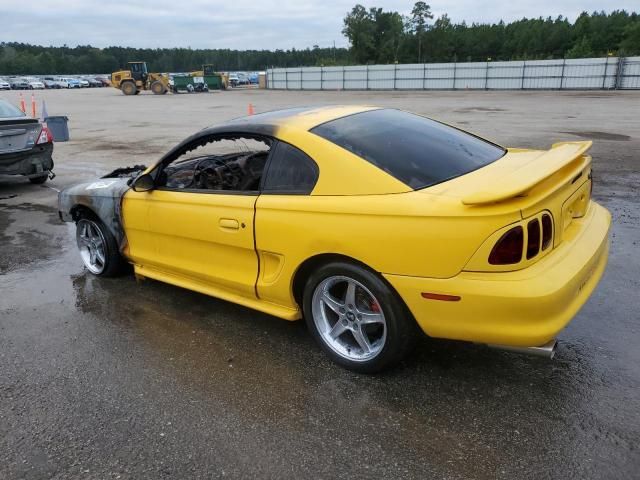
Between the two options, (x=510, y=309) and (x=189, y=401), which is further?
(x=189, y=401)

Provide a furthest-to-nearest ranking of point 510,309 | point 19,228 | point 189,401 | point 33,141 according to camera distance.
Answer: point 33,141 → point 19,228 → point 189,401 → point 510,309

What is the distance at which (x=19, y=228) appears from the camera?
22.2ft

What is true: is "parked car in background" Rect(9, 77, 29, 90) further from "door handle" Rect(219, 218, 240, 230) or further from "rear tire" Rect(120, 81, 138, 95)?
"door handle" Rect(219, 218, 240, 230)

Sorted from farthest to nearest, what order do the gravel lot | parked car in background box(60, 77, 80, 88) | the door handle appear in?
1. parked car in background box(60, 77, 80, 88)
2. the door handle
3. the gravel lot

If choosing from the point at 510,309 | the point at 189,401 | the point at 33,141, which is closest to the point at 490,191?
the point at 510,309

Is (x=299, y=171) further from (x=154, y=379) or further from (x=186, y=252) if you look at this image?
(x=154, y=379)

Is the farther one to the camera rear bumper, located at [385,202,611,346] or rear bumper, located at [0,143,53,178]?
rear bumper, located at [0,143,53,178]

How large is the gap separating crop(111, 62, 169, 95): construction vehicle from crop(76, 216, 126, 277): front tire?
147ft

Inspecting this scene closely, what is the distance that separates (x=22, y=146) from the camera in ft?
27.9

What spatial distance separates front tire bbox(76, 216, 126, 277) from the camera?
4691 millimetres

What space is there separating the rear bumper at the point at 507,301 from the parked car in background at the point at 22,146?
7.71 m

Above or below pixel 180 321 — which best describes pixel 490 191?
above

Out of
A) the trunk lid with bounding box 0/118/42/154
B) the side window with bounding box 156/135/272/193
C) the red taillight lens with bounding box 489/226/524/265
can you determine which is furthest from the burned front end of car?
the trunk lid with bounding box 0/118/42/154

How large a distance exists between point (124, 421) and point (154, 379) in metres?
0.41
